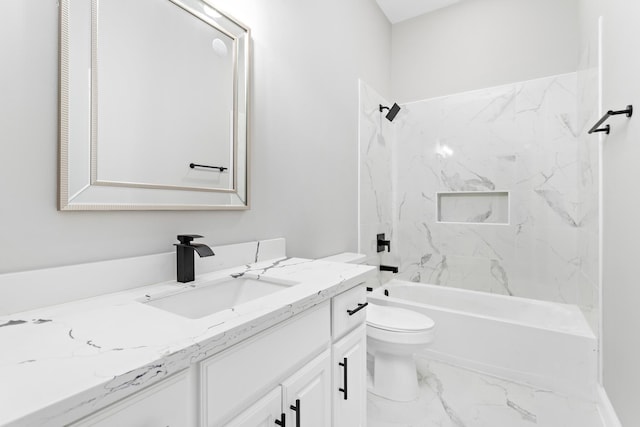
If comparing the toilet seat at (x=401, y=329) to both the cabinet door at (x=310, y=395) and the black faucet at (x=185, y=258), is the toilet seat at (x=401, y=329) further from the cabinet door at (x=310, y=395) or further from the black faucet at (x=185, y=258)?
the black faucet at (x=185, y=258)

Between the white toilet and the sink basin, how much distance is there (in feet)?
2.99

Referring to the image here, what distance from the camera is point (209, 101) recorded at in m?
1.30

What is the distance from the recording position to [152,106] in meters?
1.10

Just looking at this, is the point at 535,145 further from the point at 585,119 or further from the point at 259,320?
the point at 259,320

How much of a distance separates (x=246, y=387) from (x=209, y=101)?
109cm

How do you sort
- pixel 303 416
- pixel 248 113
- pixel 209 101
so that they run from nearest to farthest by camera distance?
pixel 303 416 < pixel 209 101 < pixel 248 113

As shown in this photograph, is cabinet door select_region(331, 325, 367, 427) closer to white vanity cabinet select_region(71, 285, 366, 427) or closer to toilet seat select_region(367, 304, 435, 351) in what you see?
white vanity cabinet select_region(71, 285, 366, 427)

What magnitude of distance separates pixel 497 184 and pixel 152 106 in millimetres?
2607

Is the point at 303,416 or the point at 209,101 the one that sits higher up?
the point at 209,101

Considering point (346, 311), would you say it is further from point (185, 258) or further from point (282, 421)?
point (185, 258)

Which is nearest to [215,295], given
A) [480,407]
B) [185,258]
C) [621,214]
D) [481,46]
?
[185,258]

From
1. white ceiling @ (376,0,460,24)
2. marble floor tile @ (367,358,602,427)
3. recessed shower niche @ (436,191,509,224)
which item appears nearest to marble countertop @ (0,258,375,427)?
marble floor tile @ (367,358,602,427)

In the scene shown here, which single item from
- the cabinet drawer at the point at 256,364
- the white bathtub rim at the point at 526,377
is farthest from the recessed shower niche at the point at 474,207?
the cabinet drawer at the point at 256,364

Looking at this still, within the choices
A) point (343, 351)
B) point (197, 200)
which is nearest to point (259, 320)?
point (343, 351)
